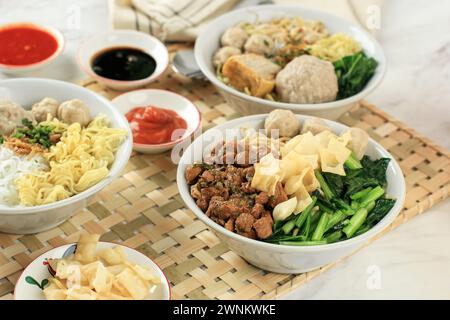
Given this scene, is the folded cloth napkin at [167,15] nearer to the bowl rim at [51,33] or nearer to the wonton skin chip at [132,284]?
the bowl rim at [51,33]

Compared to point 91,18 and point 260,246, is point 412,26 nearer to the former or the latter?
point 91,18

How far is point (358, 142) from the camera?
353 cm

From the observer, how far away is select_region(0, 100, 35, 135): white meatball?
11.6 ft

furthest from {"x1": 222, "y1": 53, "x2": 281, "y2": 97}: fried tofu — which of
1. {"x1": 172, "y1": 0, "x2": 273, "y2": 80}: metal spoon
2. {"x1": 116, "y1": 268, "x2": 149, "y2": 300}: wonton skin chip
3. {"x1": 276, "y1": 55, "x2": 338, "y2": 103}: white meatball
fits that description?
{"x1": 116, "y1": 268, "x2": 149, "y2": 300}: wonton skin chip

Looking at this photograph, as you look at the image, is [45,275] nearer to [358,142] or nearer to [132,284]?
[132,284]

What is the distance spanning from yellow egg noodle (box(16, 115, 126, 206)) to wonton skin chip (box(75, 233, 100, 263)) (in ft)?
0.89

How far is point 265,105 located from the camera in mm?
3900

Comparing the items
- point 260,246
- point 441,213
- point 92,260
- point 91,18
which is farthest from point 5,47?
point 441,213

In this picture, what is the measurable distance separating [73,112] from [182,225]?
76 cm

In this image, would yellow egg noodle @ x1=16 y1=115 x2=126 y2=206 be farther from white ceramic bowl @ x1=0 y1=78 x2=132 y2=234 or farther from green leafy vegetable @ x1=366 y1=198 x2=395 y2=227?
green leafy vegetable @ x1=366 y1=198 x2=395 y2=227

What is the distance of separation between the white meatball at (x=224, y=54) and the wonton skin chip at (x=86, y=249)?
155 centimetres

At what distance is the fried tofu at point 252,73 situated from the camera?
3998 mm

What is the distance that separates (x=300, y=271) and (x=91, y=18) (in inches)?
106

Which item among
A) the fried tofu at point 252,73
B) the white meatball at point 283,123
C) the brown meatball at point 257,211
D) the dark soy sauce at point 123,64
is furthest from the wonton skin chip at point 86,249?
the dark soy sauce at point 123,64
